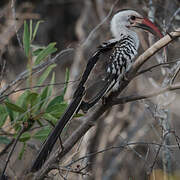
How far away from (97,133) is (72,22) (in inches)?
108

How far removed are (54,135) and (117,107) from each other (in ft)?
7.34

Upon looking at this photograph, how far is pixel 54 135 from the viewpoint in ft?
7.42

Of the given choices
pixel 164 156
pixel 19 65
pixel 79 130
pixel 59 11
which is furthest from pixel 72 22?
pixel 79 130

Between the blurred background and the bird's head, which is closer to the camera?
the blurred background

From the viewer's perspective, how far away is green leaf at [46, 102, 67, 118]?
279 cm

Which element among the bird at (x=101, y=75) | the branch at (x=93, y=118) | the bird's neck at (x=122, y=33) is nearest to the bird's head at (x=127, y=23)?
the bird's neck at (x=122, y=33)

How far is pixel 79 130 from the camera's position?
7.19ft

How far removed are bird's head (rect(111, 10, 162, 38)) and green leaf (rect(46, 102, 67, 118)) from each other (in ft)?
2.43

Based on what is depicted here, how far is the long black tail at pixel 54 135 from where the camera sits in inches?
82.8

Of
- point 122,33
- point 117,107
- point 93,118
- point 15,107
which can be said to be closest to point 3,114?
point 15,107

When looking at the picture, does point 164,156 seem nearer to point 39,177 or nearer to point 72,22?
point 39,177

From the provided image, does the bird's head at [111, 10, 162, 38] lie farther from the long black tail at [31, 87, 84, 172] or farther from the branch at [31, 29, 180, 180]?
the branch at [31, 29, 180, 180]

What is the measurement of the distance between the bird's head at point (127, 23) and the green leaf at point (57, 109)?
0.74 meters

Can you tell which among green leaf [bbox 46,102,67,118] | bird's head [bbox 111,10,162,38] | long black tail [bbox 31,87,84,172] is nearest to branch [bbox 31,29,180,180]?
long black tail [bbox 31,87,84,172]
